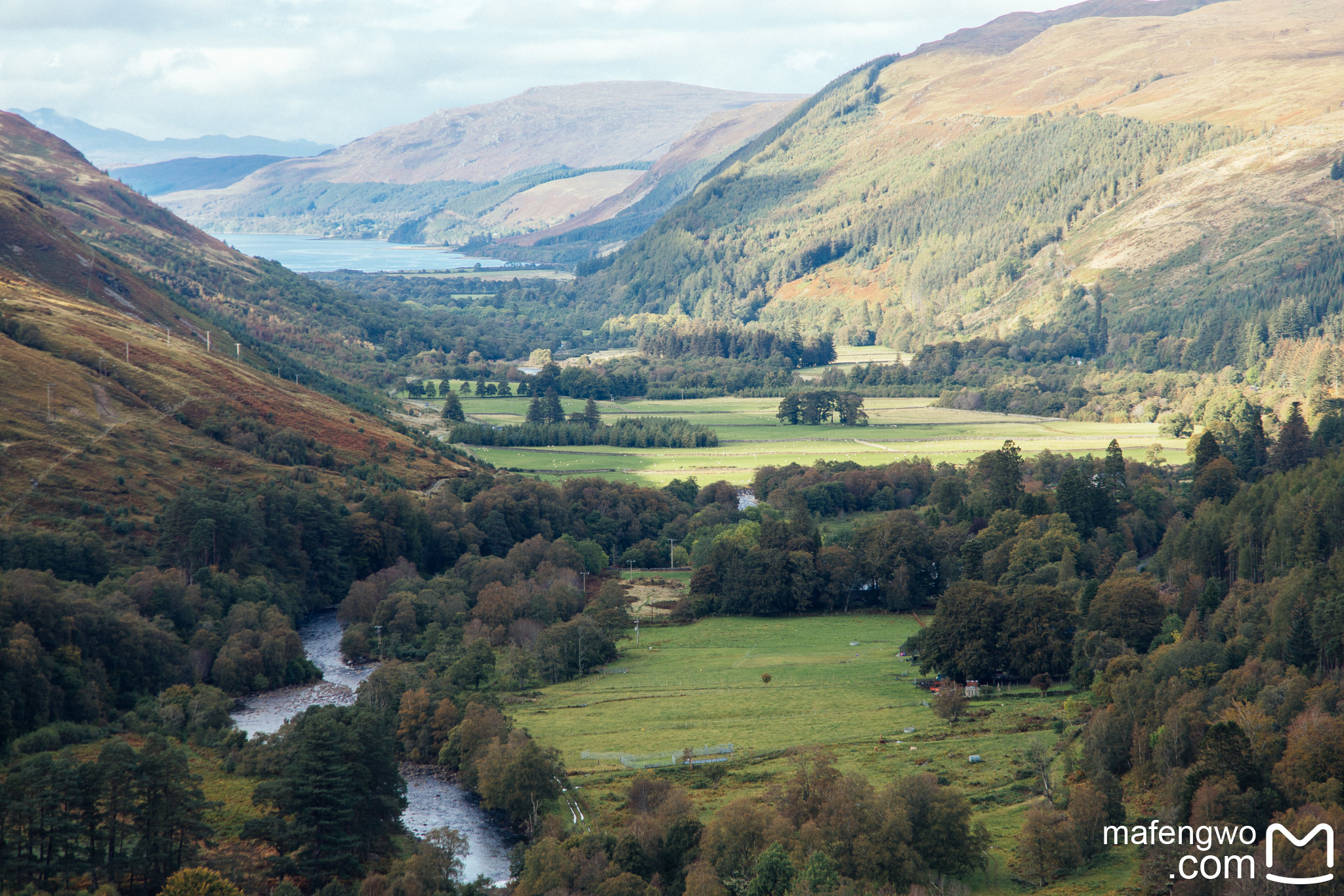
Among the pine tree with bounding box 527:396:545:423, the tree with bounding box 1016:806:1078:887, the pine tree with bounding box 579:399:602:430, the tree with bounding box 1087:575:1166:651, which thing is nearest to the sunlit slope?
the pine tree with bounding box 527:396:545:423

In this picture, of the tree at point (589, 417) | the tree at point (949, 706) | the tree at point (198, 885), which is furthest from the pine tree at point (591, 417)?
the tree at point (198, 885)

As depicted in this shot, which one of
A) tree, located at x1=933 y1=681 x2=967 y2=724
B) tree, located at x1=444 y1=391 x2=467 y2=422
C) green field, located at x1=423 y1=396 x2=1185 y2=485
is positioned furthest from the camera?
tree, located at x1=444 y1=391 x2=467 y2=422

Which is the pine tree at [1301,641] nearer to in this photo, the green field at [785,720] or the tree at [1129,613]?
the green field at [785,720]

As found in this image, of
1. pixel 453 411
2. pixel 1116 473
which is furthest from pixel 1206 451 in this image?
pixel 453 411

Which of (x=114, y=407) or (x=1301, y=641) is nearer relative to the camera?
(x=1301, y=641)

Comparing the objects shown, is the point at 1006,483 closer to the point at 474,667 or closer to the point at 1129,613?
the point at 1129,613

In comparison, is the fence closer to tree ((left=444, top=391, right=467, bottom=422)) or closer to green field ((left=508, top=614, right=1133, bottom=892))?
green field ((left=508, top=614, right=1133, bottom=892))

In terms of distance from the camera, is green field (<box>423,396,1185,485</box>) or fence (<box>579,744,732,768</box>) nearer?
fence (<box>579,744,732,768</box>)
